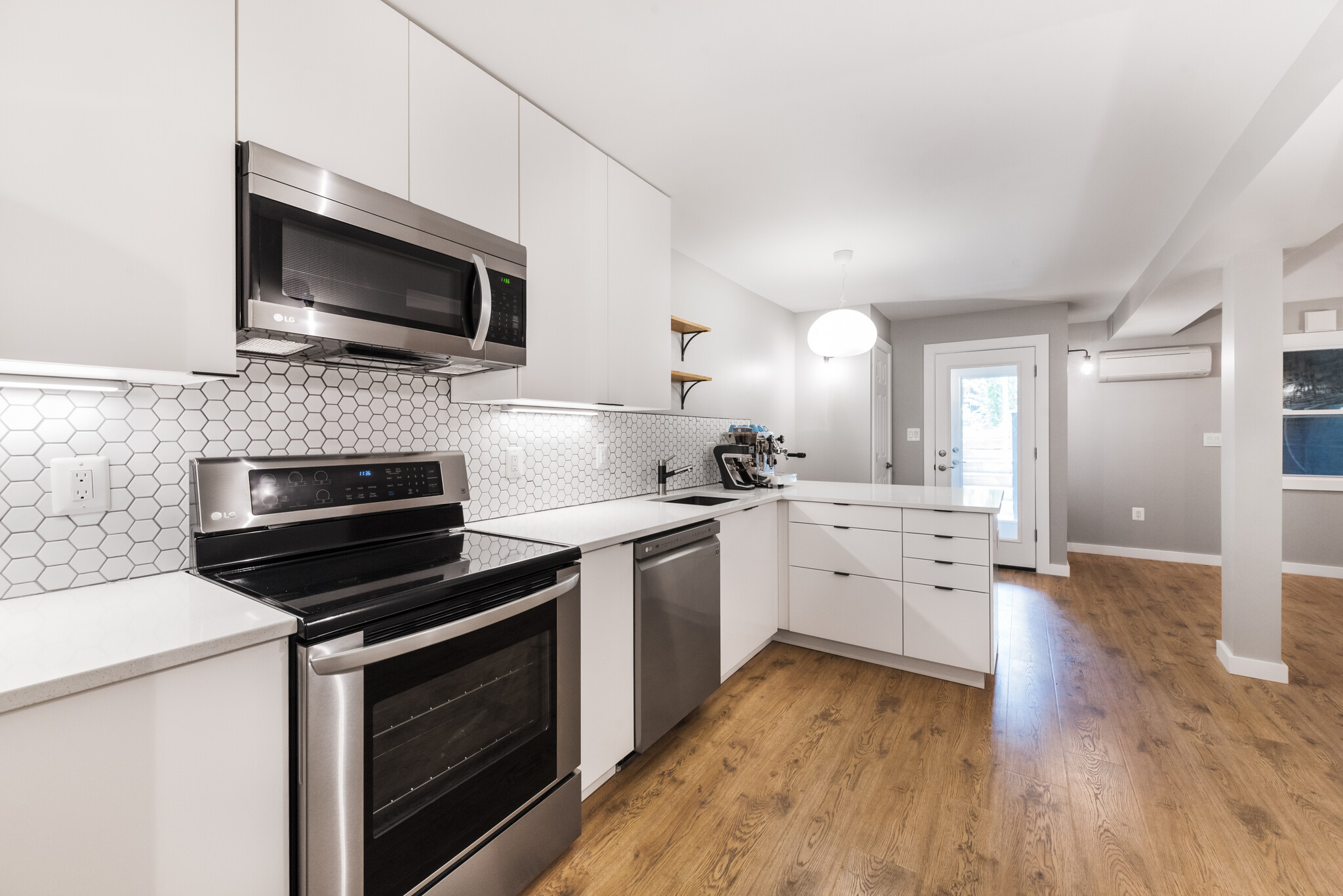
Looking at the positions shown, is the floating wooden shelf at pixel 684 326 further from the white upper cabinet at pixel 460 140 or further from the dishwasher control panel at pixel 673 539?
the white upper cabinet at pixel 460 140

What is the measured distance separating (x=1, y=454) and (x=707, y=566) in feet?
6.54

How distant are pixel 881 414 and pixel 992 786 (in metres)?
3.62

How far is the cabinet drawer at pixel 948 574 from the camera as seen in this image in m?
2.66

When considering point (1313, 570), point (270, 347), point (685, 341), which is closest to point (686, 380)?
point (685, 341)

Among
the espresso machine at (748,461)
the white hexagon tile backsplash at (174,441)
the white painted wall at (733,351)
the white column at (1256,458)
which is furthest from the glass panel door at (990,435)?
the white hexagon tile backsplash at (174,441)

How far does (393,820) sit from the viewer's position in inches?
45.8

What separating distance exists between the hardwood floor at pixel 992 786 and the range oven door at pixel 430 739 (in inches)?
16.6

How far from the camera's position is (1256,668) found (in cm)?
282

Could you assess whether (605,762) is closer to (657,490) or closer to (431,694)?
(431,694)

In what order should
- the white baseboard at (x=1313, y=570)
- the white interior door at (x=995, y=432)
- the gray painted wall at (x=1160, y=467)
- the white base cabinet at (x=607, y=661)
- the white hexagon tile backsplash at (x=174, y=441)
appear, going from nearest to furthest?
the white hexagon tile backsplash at (x=174, y=441), the white base cabinet at (x=607, y=661), the white baseboard at (x=1313, y=570), the gray painted wall at (x=1160, y=467), the white interior door at (x=995, y=432)

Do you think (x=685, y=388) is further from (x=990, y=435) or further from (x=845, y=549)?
(x=990, y=435)

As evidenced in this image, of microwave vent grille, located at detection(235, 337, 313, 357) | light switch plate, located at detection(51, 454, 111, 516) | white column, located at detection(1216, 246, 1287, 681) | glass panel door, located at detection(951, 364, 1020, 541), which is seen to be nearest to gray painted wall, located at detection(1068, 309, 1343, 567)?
glass panel door, located at detection(951, 364, 1020, 541)

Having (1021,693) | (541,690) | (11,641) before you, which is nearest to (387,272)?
(11,641)

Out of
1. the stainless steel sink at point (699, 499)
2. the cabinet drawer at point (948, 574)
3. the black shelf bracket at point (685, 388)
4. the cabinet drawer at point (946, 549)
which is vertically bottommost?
the cabinet drawer at point (948, 574)
